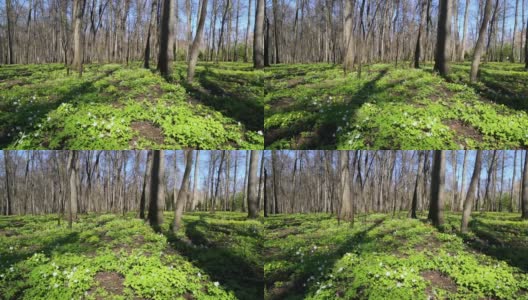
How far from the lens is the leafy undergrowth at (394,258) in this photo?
5430mm

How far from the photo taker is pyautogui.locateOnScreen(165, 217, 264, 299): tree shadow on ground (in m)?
5.87

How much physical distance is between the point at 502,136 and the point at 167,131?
15.7ft

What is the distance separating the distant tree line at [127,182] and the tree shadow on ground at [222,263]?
38cm

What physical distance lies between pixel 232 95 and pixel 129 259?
9.83ft

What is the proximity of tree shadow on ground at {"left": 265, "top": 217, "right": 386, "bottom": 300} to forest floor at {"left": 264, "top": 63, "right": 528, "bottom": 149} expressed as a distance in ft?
5.64

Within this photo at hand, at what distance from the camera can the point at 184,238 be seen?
6184 millimetres

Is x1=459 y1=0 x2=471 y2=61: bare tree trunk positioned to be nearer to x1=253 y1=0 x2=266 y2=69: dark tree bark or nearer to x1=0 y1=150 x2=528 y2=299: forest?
x1=0 y1=150 x2=528 y2=299: forest

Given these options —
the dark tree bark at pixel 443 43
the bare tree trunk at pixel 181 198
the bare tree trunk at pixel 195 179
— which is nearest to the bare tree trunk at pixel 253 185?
the bare tree trunk at pixel 195 179

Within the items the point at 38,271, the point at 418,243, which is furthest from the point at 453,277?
the point at 38,271

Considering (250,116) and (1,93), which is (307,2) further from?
(1,93)

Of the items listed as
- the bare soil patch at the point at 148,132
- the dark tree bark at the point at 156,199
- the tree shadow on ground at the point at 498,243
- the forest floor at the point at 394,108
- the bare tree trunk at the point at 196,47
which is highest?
the bare tree trunk at the point at 196,47

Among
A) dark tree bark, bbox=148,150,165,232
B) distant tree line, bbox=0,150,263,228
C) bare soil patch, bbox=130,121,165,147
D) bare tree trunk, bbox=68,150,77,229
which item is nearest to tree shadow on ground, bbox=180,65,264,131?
distant tree line, bbox=0,150,263,228

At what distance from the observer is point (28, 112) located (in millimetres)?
5438

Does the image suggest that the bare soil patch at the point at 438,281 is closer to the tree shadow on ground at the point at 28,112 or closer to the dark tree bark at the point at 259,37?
the dark tree bark at the point at 259,37
